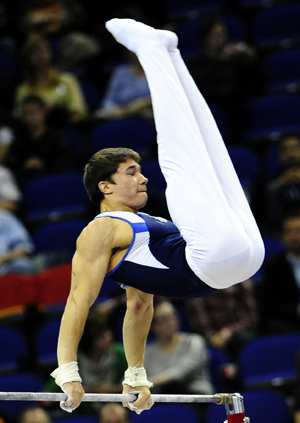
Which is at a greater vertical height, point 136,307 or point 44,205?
point 44,205

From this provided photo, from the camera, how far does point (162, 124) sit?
429 centimetres

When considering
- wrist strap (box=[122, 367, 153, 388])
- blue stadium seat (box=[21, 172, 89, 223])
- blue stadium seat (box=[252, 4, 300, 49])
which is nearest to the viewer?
wrist strap (box=[122, 367, 153, 388])

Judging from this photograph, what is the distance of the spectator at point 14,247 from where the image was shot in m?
7.30

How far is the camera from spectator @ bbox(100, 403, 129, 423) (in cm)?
584

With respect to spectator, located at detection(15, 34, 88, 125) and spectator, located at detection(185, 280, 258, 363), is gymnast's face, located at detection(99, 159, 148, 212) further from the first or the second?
spectator, located at detection(15, 34, 88, 125)

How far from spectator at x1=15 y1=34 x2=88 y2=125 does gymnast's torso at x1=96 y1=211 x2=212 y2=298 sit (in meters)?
4.78

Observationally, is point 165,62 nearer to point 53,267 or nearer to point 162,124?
point 162,124

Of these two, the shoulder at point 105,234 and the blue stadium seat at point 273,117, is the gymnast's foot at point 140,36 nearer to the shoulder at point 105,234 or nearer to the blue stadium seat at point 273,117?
the shoulder at point 105,234

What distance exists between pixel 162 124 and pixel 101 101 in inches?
216

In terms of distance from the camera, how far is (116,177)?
434cm

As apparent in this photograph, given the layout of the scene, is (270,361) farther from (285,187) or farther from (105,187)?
(105,187)

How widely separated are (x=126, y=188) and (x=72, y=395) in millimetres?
1094

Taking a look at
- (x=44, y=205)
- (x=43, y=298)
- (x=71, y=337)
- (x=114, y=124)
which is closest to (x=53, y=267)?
(x=43, y=298)

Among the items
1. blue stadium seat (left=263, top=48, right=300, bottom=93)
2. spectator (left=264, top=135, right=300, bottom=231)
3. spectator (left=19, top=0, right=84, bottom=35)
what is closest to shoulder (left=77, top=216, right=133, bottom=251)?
spectator (left=264, top=135, right=300, bottom=231)
